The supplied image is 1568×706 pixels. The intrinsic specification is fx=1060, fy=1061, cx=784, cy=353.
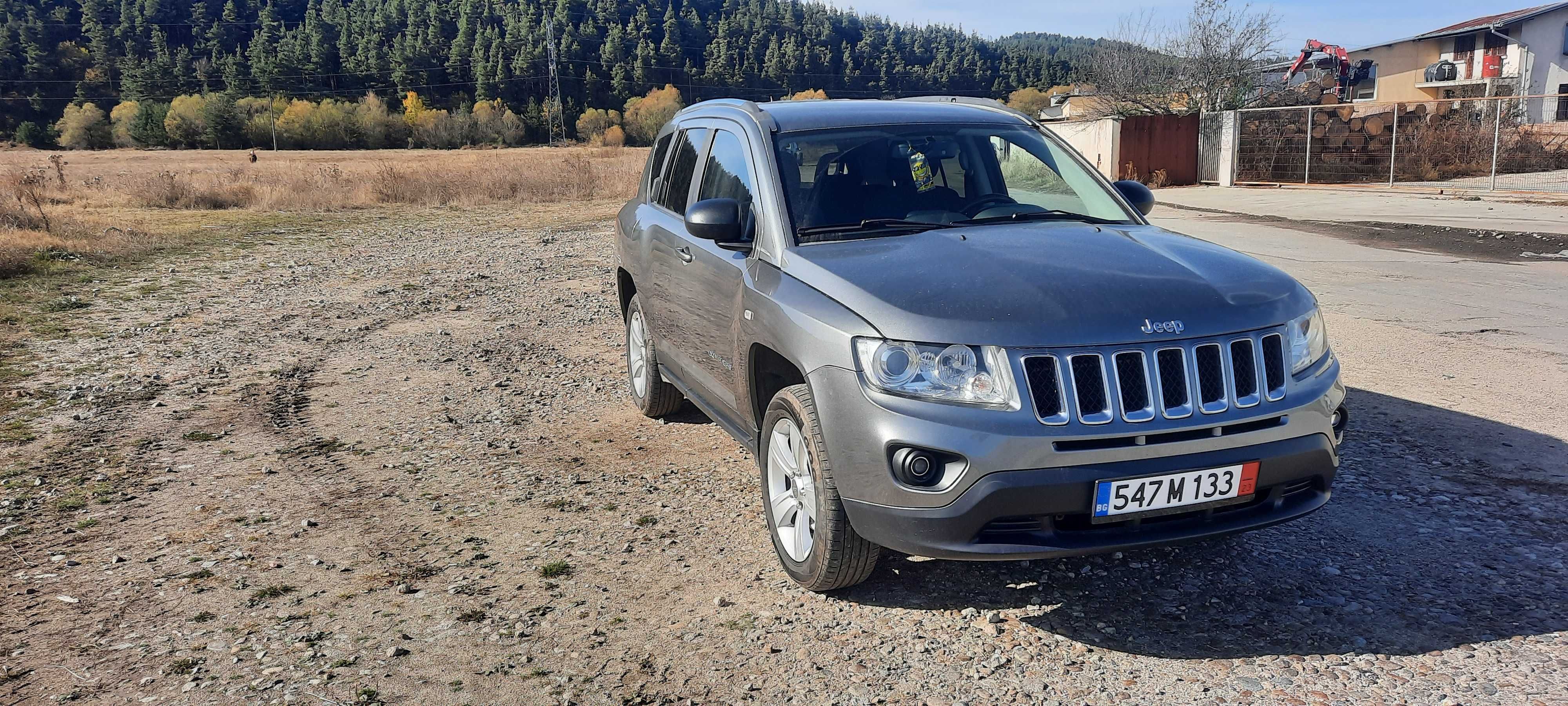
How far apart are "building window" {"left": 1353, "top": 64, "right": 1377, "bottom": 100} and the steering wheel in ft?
200

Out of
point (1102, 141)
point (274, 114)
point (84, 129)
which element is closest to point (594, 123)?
point (274, 114)

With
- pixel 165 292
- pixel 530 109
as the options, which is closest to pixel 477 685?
pixel 165 292

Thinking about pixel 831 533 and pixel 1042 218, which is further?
pixel 1042 218

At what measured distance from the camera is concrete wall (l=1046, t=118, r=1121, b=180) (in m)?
26.5

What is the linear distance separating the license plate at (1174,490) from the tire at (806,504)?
80 centimetres

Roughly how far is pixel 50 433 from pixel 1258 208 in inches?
760

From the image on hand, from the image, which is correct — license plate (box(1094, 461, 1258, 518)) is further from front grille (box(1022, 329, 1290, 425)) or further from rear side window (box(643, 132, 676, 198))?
rear side window (box(643, 132, 676, 198))

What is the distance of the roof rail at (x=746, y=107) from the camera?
4.68m

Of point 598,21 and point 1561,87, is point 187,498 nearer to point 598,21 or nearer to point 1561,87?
point 1561,87

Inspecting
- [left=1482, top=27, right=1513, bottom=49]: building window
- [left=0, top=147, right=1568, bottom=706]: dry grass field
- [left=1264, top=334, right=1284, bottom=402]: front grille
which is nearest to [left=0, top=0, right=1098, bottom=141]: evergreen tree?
[left=1482, top=27, right=1513, bottom=49]: building window

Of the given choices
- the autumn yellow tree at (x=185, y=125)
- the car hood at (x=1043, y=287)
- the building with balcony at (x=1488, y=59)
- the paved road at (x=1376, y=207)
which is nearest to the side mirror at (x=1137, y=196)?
the car hood at (x=1043, y=287)

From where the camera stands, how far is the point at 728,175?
191 inches

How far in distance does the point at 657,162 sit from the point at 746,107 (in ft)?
4.72

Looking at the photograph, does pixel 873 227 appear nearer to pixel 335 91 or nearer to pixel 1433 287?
pixel 1433 287
